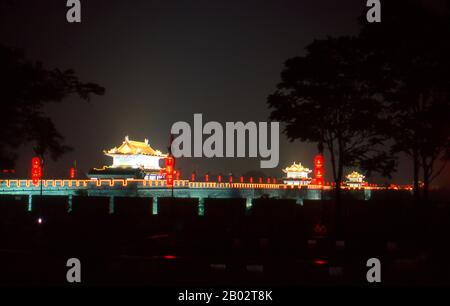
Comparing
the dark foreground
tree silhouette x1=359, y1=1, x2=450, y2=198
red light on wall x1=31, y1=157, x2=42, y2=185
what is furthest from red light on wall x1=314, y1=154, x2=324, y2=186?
tree silhouette x1=359, y1=1, x2=450, y2=198

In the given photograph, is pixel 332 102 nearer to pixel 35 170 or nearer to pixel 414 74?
pixel 414 74

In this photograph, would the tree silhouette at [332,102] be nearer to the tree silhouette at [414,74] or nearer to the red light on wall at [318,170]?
the tree silhouette at [414,74]

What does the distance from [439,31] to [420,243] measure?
7.15 metres

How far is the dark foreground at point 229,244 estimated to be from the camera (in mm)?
12875

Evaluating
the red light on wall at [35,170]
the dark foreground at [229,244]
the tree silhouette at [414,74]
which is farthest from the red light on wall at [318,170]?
the tree silhouette at [414,74]

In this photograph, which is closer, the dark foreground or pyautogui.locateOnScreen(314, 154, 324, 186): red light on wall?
the dark foreground

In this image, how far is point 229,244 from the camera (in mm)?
18969

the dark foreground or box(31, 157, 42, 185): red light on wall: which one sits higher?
box(31, 157, 42, 185): red light on wall

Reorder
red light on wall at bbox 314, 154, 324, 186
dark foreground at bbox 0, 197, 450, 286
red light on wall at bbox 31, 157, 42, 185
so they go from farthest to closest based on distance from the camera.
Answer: red light on wall at bbox 314, 154, 324, 186 → red light on wall at bbox 31, 157, 42, 185 → dark foreground at bbox 0, 197, 450, 286

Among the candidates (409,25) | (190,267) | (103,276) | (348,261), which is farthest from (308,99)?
(103,276)

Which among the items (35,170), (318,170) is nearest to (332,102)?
(35,170)

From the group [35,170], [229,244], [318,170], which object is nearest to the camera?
[229,244]

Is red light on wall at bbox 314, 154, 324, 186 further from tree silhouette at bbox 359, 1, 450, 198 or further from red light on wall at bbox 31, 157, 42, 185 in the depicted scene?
tree silhouette at bbox 359, 1, 450, 198

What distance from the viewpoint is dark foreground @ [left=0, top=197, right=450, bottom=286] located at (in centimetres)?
1288
